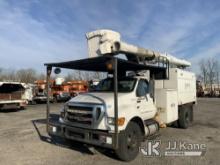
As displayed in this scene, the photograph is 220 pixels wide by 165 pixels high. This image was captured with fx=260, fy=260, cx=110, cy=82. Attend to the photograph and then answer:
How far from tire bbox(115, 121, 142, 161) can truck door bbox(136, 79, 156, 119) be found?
28.1 inches

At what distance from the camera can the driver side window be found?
7.80 meters

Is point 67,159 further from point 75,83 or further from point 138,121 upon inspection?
point 75,83

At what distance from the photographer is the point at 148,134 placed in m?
7.83

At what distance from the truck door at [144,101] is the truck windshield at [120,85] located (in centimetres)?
23

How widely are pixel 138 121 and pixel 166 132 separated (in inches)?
133

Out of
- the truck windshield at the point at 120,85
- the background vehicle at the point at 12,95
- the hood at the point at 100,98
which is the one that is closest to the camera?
the hood at the point at 100,98

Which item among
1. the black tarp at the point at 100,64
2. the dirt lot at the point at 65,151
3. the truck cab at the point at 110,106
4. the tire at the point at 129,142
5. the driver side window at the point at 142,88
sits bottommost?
the dirt lot at the point at 65,151

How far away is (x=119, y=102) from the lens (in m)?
6.80

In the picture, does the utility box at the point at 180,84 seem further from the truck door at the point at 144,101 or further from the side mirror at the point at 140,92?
the side mirror at the point at 140,92

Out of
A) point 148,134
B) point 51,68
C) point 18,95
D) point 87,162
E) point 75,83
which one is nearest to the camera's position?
point 87,162

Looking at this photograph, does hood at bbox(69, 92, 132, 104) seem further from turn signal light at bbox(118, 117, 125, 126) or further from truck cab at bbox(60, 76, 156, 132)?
turn signal light at bbox(118, 117, 125, 126)

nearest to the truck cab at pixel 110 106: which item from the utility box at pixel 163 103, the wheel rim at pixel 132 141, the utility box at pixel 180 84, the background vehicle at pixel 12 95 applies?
the wheel rim at pixel 132 141

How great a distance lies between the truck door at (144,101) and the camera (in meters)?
7.69

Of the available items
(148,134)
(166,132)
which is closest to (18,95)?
(166,132)
